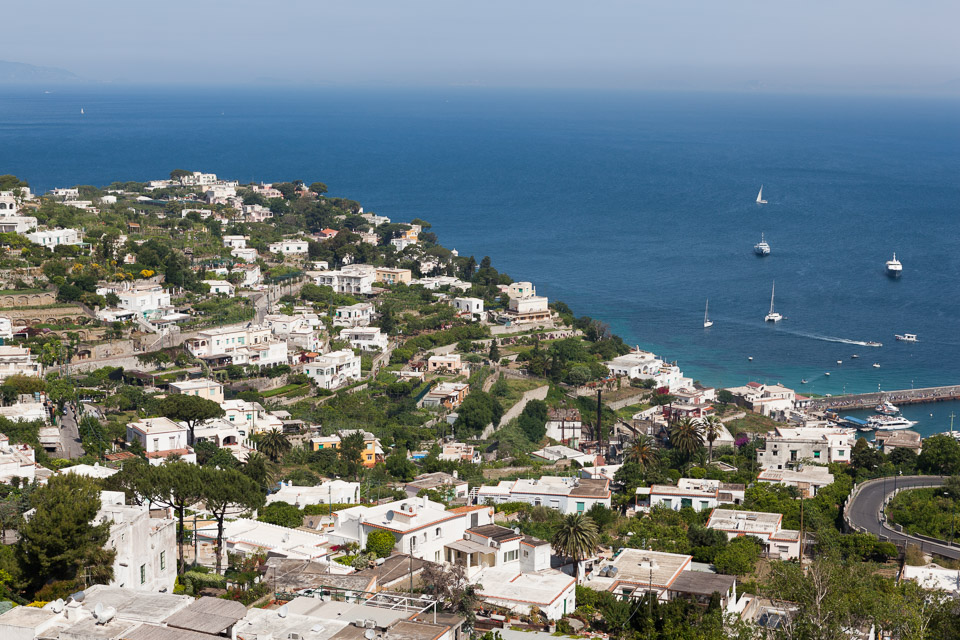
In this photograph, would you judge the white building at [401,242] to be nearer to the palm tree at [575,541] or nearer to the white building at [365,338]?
the white building at [365,338]

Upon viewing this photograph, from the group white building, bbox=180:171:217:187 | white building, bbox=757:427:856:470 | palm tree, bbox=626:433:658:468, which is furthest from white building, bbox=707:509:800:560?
white building, bbox=180:171:217:187

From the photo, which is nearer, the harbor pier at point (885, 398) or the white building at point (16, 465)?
the white building at point (16, 465)

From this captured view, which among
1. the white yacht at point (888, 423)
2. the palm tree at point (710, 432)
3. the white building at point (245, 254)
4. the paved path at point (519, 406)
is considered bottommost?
the white yacht at point (888, 423)

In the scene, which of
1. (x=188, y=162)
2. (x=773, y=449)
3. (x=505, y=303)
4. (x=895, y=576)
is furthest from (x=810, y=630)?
(x=188, y=162)

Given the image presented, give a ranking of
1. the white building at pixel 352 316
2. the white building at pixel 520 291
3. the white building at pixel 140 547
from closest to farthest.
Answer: the white building at pixel 140 547 < the white building at pixel 352 316 < the white building at pixel 520 291

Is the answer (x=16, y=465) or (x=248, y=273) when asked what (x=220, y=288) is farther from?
(x=16, y=465)

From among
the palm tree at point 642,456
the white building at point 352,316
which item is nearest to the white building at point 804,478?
the palm tree at point 642,456
